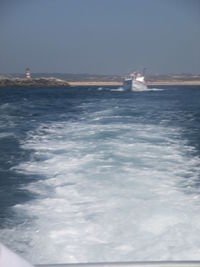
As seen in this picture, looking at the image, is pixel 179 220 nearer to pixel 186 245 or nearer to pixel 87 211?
pixel 186 245

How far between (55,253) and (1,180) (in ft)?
6.19

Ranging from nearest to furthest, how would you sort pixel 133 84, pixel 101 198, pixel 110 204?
pixel 110 204
pixel 101 198
pixel 133 84

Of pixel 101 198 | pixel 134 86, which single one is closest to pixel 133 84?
pixel 134 86

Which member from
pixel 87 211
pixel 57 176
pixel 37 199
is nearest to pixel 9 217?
pixel 37 199

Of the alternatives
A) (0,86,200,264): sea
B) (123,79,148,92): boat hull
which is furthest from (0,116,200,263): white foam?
(123,79,148,92): boat hull

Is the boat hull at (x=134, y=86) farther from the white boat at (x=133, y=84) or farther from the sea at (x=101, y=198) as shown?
the sea at (x=101, y=198)

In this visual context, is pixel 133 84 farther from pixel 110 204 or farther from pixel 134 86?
pixel 110 204

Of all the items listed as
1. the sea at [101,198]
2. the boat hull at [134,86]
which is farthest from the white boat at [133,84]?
the sea at [101,198]

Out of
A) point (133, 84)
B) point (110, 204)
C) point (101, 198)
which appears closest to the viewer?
point (110, 204)

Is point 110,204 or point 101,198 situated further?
point 101,198

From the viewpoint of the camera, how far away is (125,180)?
4.15 metres

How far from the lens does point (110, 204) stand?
3.43 meters

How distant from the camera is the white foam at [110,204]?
2551 mm

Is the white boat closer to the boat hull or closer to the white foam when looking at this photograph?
the boat hull
